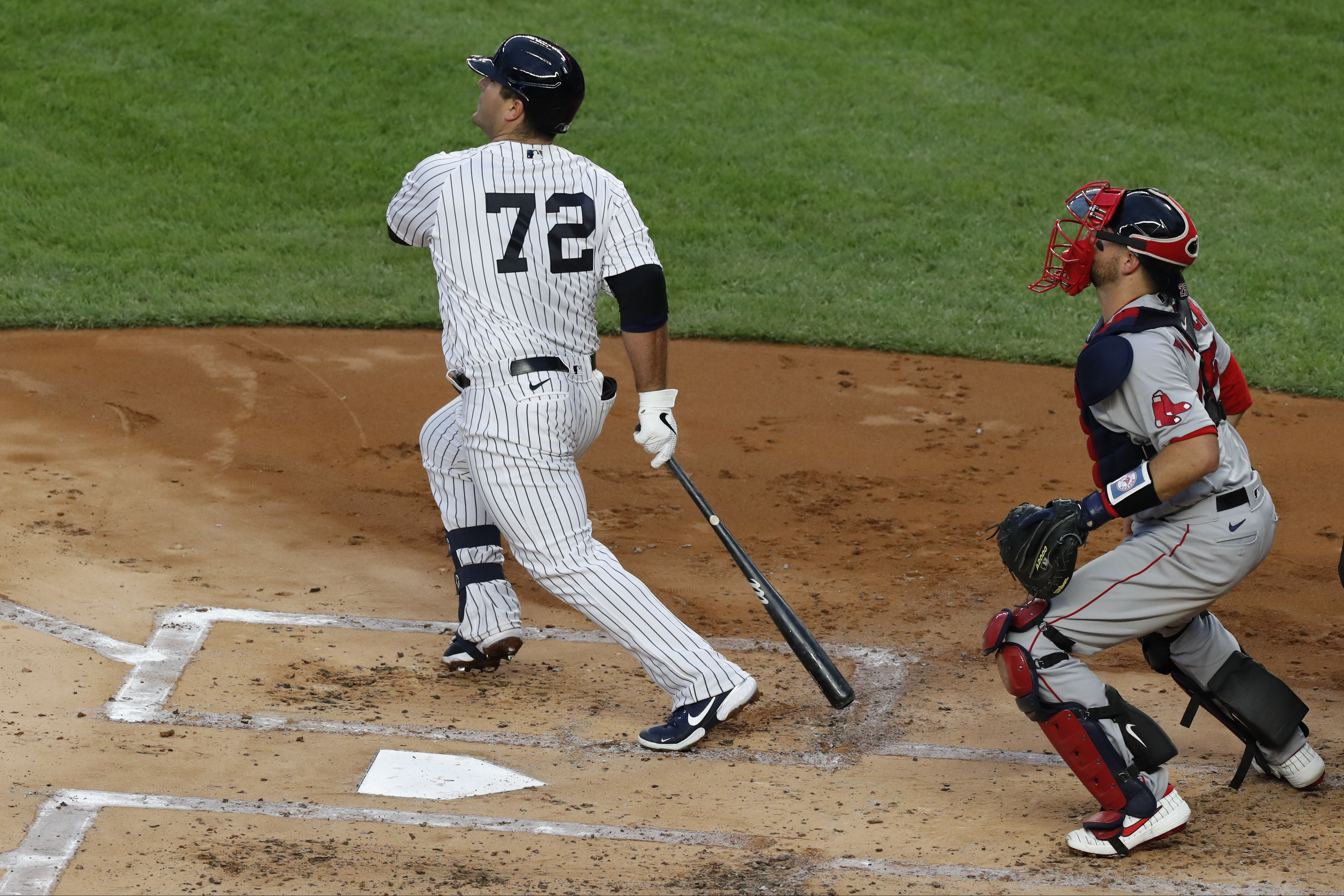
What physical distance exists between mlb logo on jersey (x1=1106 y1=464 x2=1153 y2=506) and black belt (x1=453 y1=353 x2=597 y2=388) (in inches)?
67.4

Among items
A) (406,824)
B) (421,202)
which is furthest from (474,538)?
(406,824)

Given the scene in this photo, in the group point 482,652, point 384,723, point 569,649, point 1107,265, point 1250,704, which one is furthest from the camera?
point 569,649

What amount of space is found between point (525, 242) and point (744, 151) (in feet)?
28.2

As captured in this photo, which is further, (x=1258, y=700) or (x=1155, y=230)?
(x=1258, y=700)

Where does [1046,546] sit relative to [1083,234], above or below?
below

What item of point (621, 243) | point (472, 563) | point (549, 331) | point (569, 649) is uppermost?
point (621, 243)

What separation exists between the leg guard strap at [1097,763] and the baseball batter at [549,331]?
1.06 metres

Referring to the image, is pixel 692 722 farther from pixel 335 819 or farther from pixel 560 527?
pixel 335 819

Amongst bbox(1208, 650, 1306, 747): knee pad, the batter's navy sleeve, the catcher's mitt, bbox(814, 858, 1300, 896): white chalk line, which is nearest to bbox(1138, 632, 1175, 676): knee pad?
bbox(1208, 650, 1306, 747): knee pad

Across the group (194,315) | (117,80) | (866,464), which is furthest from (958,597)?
(117,80)

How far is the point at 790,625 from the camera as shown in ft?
15.6

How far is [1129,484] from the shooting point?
3.87 metres

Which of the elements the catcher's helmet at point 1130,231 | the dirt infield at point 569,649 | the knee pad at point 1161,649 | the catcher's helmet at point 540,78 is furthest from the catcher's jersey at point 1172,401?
the catcher's helmet at point 540,78

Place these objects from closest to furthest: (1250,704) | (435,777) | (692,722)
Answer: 1. (1250,704)
2. (435,777)
3. (692,722)
